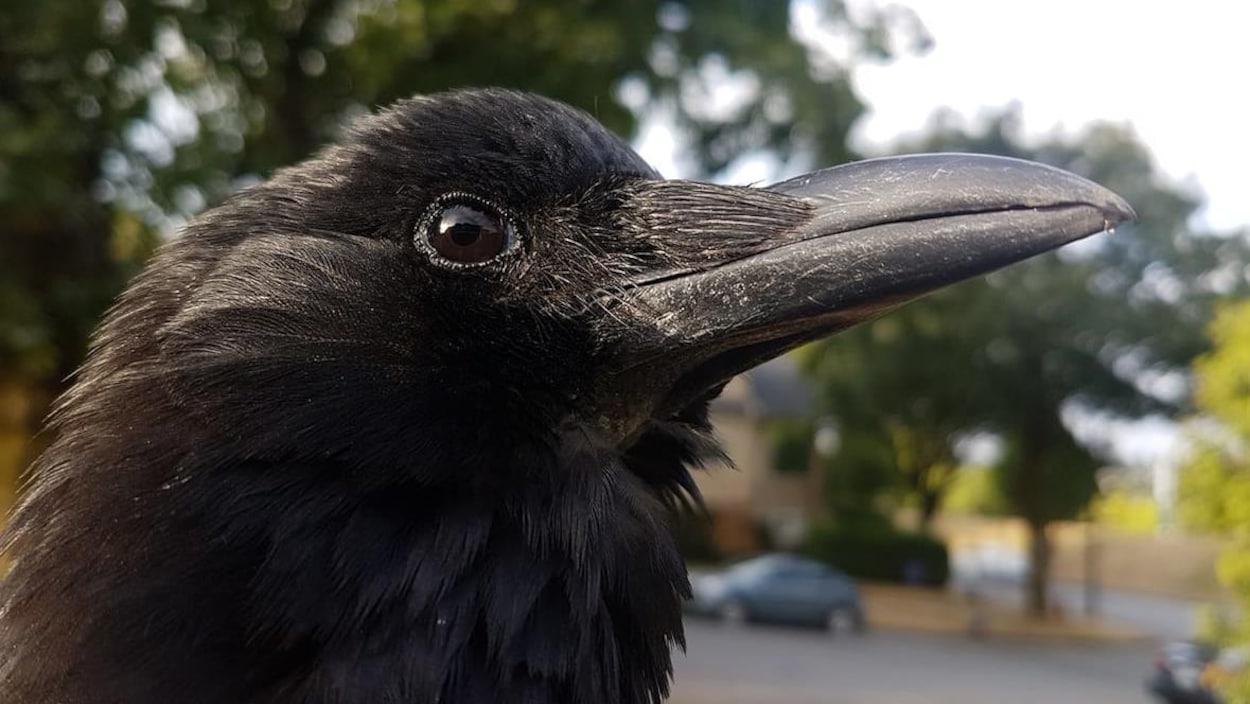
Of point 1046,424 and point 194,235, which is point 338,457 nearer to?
point 194,235

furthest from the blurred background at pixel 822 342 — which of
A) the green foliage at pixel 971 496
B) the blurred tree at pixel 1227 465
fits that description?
the green foliage at pixel 971 496

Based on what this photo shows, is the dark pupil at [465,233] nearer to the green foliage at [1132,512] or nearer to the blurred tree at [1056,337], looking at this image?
the blurred tree at [1056,337]

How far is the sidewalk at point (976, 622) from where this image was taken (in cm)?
2456

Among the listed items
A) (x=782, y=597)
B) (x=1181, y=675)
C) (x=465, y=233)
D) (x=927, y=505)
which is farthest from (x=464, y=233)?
(x=927, y=505)

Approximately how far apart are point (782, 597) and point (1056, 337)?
8672mm

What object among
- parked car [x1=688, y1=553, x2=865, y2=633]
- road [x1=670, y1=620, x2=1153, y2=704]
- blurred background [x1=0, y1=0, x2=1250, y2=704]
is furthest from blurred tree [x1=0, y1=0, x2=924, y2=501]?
parked car [x1=688, y1=553, x2=865, y2=633]

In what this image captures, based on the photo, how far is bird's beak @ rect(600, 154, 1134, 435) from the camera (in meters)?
1.59

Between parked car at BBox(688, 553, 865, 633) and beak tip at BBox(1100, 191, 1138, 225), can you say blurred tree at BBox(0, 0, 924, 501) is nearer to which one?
beak tip at BBox(1100, 191, 1138, 225)

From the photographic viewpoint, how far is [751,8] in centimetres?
892

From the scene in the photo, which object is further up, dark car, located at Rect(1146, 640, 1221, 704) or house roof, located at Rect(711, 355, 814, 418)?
house roof, located at Rect(711, 355, 814, 418)

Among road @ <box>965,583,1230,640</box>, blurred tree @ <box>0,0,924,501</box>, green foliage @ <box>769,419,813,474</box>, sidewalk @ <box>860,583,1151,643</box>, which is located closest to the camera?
blurred tree @ <box>0,0,924,501</box>

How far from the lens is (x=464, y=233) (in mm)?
1666

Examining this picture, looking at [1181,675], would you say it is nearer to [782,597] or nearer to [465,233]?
[782,597]

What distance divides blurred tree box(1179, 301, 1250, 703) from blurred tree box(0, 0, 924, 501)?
14.0ft
